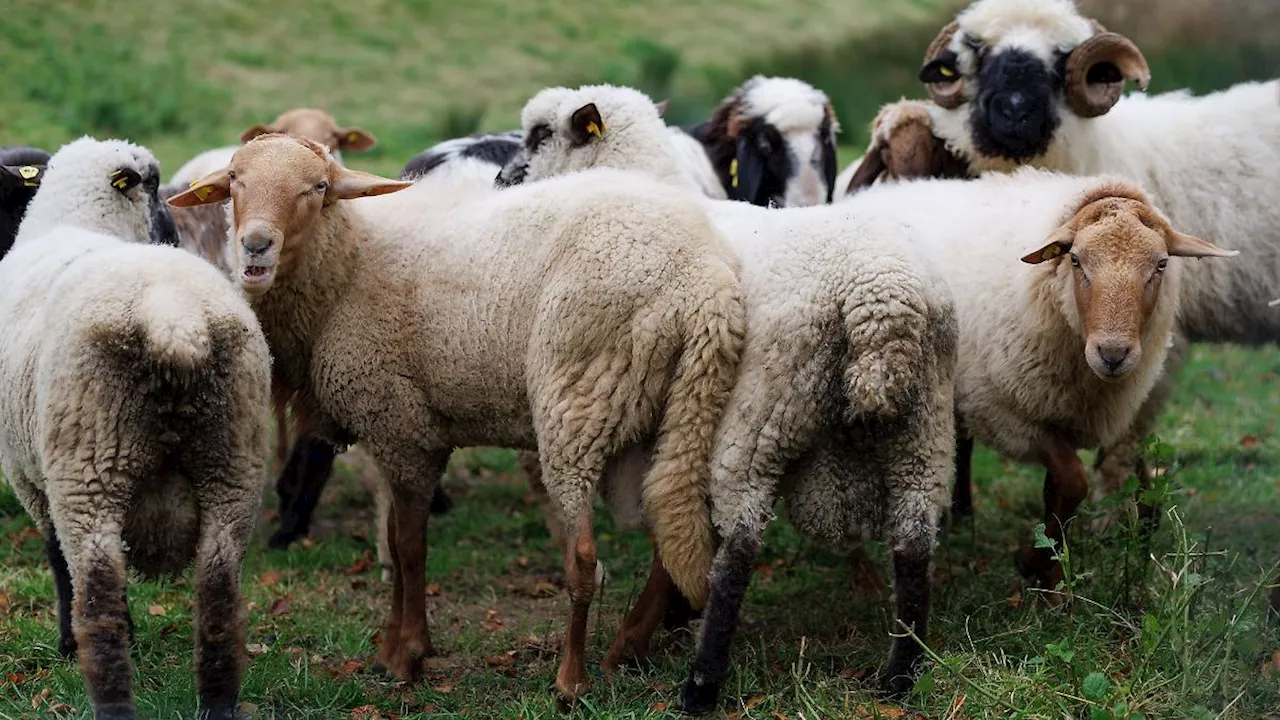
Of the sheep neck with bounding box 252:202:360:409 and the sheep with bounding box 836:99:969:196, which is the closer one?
the sheep neck with bounding box 252:202:360:409

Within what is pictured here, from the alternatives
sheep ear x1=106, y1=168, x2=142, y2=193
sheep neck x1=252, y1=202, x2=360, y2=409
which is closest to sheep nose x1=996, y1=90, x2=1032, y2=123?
sheep neck x1=252, y1=202, x2=360, y2=409

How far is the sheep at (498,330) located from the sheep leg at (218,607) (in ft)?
2.69

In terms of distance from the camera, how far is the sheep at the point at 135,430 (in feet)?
12.6

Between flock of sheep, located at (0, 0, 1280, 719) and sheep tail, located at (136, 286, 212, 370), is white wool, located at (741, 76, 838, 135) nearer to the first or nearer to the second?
flock of sheep, located at (0, 0, 1280, 719)

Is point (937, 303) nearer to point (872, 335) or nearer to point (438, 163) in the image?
point (872, 335)

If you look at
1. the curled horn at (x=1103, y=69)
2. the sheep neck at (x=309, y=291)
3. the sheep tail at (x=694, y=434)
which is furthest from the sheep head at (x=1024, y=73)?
the sheep neck at (x=309, y=291)

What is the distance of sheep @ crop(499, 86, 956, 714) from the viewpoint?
Answer: 422cm

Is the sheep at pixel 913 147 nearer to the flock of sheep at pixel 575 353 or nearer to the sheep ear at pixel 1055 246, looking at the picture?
the flock of sheep at pixel 575 353

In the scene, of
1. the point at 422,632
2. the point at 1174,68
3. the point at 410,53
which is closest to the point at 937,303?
the point at 422,632

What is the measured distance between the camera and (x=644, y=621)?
4.97 meters

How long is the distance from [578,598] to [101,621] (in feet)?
4.89

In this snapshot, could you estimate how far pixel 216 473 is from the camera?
4.07m

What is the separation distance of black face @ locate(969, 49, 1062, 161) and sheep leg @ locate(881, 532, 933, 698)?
7.96 feet

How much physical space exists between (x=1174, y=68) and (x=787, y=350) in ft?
28.1
